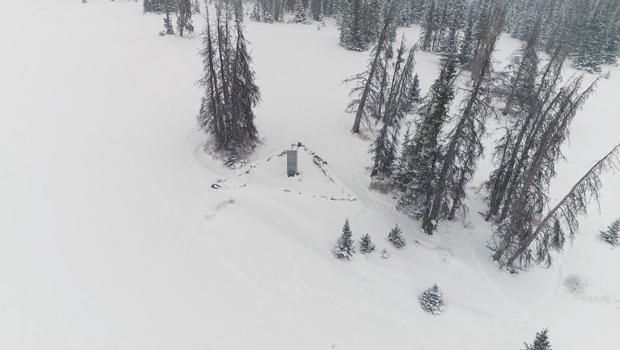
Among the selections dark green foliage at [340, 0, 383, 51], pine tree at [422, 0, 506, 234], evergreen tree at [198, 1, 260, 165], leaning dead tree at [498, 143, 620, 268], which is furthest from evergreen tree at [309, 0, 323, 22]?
leaning dead tree at [498, 143, 620, 268]

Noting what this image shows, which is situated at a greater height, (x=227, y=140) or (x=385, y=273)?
(x=227, y=140)

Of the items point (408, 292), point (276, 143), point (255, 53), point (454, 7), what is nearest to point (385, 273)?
point (408, 292)

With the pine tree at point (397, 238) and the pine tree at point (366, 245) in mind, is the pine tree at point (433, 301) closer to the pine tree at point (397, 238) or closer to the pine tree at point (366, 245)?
the pine tree at point (397, 238)

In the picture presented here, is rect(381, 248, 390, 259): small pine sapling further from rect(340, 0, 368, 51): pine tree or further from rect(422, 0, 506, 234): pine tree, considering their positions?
rect(340, 0, 368, 51): pine tree

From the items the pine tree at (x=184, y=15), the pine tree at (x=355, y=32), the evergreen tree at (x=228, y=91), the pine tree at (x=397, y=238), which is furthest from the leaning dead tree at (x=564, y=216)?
the pine tree at (x=184, y=15)

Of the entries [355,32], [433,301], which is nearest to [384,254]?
[433,301]

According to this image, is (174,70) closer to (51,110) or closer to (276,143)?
(51,110)

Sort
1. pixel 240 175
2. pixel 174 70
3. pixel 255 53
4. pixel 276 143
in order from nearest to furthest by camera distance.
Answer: pixel 240 175
pixel 276 143
pixel 174 70
pixel 255 53

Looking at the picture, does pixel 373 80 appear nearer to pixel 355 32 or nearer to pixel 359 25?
pixel 355 32
